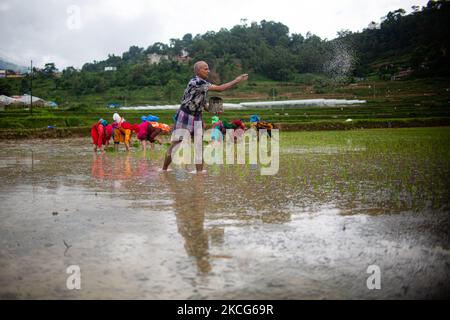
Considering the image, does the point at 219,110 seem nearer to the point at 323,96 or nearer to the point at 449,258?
the point at 449,258

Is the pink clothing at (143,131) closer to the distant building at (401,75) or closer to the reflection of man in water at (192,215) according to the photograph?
the reflection of man in water at (192,215)

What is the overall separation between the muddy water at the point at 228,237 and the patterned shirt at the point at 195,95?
1497 millimetres

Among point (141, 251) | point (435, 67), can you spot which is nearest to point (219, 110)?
point (141, 251)

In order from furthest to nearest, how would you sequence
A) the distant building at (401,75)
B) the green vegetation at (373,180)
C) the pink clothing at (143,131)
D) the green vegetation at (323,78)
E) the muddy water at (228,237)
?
the distant building at (401,75)
the green vegetation at (323,78)
the pink clothing at (143,131)
the green vegetation at (373,180)
the muddy water at (228,237)

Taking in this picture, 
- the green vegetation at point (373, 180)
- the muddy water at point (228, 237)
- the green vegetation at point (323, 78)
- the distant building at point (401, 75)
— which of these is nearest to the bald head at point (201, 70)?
the muddy water at point (228, 237)

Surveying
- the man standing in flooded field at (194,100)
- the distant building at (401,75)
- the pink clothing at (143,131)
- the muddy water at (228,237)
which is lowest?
the muddy water at (228,237)

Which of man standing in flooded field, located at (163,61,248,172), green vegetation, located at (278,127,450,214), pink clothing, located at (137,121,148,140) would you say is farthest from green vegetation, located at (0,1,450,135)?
man standing in flooded field, located at (163,61,248,172)

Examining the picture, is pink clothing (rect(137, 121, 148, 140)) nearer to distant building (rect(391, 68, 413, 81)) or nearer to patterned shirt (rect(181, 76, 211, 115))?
patterned shirt (rect(181, 76, 211, 115))

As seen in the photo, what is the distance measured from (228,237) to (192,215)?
98 cm

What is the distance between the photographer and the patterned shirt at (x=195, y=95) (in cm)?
788

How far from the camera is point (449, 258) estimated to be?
3133 mm

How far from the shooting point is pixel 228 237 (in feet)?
12.4

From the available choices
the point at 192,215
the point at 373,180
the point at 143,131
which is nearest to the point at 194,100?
the point at 373,180

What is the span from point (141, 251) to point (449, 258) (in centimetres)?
223
